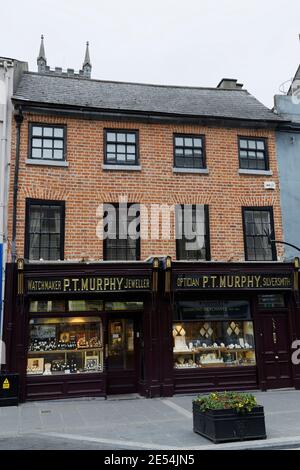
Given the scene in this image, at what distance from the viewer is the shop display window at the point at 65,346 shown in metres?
12.6

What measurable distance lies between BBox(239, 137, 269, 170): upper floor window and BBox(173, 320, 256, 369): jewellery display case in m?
5.25

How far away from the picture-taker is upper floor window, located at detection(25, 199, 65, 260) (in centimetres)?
1288

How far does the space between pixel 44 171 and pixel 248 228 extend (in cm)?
673


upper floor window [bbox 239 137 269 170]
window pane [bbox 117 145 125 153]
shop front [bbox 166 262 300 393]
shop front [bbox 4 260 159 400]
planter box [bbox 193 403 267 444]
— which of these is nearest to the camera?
planter box [bbox 193 403 267 444]

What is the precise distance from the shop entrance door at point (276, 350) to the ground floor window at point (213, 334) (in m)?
0.43

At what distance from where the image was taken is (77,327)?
13.0 meters

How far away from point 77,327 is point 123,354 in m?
1.75

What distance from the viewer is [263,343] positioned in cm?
1390

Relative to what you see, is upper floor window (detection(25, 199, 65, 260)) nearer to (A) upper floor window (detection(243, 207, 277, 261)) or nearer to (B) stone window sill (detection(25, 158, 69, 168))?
(B) stone window sill (detection(25, 158, 69, 168))

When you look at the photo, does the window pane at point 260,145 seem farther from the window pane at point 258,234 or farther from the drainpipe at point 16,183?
the drainpipe at point 16,183

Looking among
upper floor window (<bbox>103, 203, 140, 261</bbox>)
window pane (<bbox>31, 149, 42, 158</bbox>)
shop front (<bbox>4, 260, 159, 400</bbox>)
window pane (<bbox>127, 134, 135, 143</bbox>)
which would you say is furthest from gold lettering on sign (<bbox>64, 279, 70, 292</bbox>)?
window pane (<bbox>127, 134, 135, 143</bbox>)
